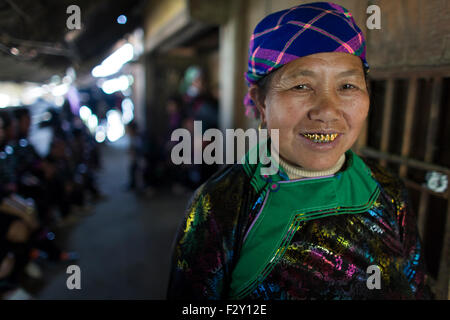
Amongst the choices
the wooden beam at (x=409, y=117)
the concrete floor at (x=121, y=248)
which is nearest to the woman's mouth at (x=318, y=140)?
the wooden beam at (x=409, y=117)

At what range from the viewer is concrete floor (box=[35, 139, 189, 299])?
2.77 metres

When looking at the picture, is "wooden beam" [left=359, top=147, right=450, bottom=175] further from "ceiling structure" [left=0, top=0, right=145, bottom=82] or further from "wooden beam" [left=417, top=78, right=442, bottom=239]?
"ceiling structure" [left=0, top=0, right=145, bottom=82]

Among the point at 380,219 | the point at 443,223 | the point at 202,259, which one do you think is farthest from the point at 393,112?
the point at 202,259

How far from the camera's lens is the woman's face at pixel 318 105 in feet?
2.97

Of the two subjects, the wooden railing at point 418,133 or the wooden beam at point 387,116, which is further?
the wooden beam at point 387,116

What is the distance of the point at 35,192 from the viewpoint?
3.57 metres

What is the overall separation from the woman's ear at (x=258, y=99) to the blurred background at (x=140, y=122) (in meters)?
0.31

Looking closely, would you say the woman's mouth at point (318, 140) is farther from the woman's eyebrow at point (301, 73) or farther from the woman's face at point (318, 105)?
the woman's eyebrow at point (301, 73)

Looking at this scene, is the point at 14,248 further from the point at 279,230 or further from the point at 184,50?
the point at 184,50

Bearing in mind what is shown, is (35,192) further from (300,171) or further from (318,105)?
(318,105)

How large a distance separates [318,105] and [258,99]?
0.83ft

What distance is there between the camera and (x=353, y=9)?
124cm

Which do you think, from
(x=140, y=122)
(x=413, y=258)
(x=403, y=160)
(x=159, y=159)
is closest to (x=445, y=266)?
(x=413, y=258)

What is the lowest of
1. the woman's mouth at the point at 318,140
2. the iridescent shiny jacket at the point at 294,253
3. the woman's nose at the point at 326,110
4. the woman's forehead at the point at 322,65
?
the iridescent shiny jacket at the point at 294,253
